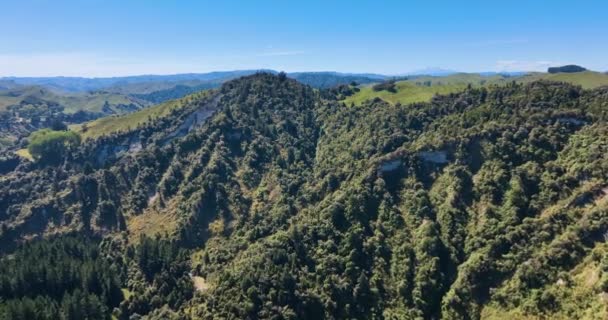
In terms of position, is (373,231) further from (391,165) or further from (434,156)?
(434,156)

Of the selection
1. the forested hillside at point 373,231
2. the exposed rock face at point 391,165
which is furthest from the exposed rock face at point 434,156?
the exposed rock face at point 391,165

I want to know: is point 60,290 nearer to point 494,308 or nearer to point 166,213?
point 166,213

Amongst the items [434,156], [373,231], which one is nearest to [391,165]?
[434,156]

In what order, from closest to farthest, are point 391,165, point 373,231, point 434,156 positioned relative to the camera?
point 373,231
point 434,156
point 391,165

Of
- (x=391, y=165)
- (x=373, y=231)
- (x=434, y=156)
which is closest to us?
→ (x=373, y=231)

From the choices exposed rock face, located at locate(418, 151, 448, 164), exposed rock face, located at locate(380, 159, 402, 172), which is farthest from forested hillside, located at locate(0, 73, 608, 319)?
exposed rock face, located at locate(380, 159, 402, 172)

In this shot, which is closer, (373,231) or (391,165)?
(373,231)

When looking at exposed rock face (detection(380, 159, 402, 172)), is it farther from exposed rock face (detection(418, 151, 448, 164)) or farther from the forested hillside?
exposed rock face (detection(418, 151, 448, 164))

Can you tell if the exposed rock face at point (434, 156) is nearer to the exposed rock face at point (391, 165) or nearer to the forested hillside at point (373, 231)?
the forested hillside at point (373, 231)

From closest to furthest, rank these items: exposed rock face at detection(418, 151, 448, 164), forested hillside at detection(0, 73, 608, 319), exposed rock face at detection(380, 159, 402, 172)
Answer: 1. forested hillside at detection(0, 73, 608, 319)
2. exposed rock face at detection(418, 151, 448, 164)
3. exposed rock face at detection(380, 159, 402, 172)
